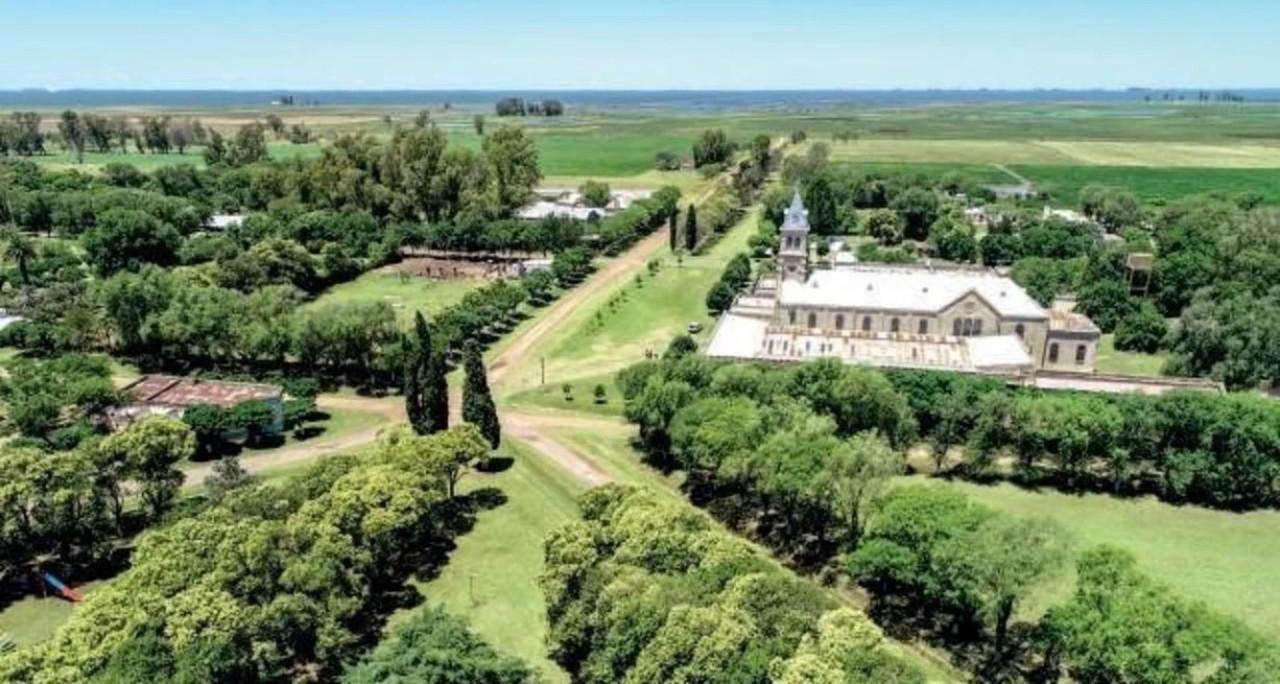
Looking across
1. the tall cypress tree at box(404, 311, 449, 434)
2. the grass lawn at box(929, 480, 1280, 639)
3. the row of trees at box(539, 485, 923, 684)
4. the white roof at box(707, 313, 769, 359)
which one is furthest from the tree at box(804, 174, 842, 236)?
the row of trees at box(539, 485, 923, 684)

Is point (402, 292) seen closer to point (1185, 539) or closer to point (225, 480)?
point (225, 480)

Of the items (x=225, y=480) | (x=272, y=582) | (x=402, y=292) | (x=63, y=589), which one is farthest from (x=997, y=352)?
(x=402, y=292)

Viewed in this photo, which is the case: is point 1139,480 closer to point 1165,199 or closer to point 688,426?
point 688,426

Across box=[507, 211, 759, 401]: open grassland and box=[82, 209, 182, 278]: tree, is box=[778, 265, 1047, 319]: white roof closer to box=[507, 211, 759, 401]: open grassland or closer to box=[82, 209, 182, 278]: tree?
box=[507, 211, 759, 401]: open grassland

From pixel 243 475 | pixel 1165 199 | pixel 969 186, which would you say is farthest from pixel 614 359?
pixel 1165 199

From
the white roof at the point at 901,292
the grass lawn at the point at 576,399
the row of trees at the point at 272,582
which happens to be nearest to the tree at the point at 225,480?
the row of trees at the point at 272,582
